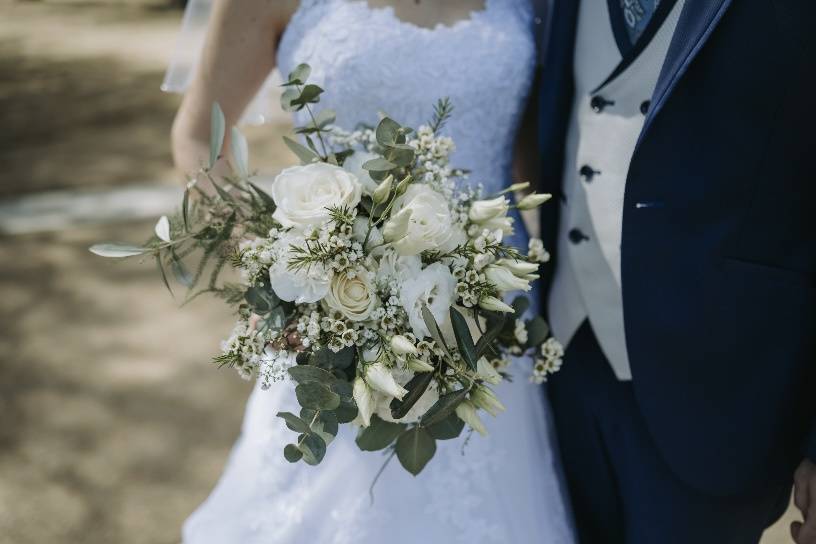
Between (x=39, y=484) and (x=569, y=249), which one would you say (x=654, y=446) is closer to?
(x=569, y=249)

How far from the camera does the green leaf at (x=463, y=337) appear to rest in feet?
3.77

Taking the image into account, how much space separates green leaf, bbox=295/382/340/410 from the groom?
707 millimetres

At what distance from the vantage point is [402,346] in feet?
3.65

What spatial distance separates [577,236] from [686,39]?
1.65 feet

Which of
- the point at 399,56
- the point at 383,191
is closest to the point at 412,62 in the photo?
the point at 399,56

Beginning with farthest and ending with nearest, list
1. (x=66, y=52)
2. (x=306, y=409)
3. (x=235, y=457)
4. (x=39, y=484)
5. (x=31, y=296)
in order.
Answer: (x=66, y=52) → (x=31, y=296) → (x=39, y=484) → (x=235, y=457) → (x=306, y=409)

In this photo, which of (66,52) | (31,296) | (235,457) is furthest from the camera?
(66,52)

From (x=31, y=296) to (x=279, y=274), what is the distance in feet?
10.6

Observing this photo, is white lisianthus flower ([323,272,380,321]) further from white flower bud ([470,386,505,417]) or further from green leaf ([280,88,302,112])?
green leaf ([280,88,302,112])

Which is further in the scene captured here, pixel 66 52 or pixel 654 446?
pixel 66 52

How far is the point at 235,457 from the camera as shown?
186 centimetres

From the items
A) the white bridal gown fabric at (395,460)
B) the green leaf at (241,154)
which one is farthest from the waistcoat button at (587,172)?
the green leaf at (241,154)

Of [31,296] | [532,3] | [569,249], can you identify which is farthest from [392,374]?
[31,296]

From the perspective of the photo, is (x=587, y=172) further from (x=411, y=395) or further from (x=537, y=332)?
(x=411, y=395)
